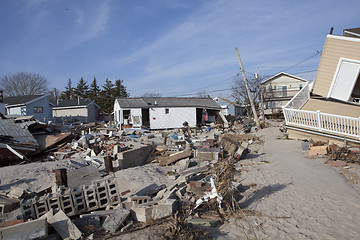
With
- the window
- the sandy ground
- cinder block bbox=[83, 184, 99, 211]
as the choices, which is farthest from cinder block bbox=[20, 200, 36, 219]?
the window

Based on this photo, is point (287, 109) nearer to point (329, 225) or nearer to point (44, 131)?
point (329, 225)

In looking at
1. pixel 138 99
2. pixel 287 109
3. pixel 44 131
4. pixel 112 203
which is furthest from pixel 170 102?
pixel 112 203

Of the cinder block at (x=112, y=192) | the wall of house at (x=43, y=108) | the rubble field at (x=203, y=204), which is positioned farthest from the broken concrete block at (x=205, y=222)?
the wall of house at (x=43, y=108)

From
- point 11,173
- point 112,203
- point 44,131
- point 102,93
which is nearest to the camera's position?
point 112,203

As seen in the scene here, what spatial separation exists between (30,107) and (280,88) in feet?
121

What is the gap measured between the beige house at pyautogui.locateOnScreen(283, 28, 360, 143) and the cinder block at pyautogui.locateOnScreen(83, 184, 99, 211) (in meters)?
10.8

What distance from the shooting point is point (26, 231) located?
417 centimetres

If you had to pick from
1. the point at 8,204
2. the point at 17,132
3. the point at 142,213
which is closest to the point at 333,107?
the point at 142,213

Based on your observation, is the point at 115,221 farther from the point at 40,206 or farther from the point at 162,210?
the point at 40,206

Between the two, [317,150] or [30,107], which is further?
[30,107]

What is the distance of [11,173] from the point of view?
10.2 m

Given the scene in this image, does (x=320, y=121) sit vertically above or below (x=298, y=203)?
above

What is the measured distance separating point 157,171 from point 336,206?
21.9ft

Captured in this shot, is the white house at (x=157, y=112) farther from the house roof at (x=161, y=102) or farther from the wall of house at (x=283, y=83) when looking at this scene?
the wall of house at (x=283, y=83)
